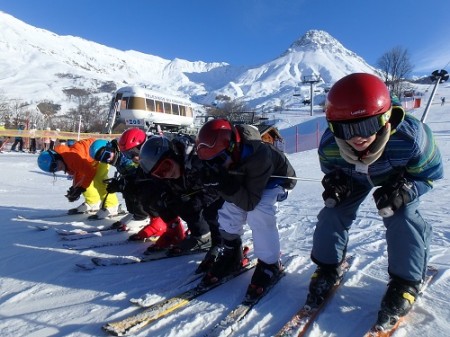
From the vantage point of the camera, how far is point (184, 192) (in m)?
3.25

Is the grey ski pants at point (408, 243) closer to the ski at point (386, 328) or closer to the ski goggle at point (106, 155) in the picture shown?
the ski at point (386, 328)

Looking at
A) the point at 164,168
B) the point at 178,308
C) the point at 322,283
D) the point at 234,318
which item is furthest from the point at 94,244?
the point at 322,283

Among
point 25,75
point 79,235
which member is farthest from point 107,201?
point 25,75

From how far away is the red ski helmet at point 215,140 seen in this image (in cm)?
242

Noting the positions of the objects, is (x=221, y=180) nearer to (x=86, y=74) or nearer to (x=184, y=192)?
(x=184, y=192)

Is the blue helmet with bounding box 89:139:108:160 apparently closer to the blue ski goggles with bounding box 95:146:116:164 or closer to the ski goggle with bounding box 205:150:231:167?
the blue ski goggles with bounding box 95:146:116:164

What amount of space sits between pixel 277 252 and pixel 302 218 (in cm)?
232

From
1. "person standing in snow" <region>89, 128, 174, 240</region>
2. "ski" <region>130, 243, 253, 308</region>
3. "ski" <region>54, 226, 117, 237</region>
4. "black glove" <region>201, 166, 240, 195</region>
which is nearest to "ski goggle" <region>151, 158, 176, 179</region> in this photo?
"person standing in snow" <region>89, 128, 174, 240</region>

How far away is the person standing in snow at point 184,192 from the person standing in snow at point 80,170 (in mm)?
1602

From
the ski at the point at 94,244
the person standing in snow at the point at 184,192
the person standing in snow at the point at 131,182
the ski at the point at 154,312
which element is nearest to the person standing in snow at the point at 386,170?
the ski at the point at 154,312

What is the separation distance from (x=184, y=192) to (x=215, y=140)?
971 mm

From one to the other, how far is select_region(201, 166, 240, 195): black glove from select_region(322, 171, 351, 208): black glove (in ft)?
1.84

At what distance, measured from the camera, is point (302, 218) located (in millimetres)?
4715

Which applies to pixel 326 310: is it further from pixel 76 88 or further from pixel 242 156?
pixel 76 88
